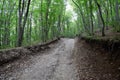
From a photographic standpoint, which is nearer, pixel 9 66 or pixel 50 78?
pixel 50 78

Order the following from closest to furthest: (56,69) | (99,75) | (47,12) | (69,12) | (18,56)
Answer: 1. (99,75)
2. (56,69)
3. (18,56)
4. (47,12)
5. (69,12)

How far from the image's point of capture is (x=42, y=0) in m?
23.2

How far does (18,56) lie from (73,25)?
217 feet

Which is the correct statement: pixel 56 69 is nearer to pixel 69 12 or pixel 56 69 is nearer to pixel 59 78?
pixel 59 78

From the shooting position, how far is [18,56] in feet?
34.8

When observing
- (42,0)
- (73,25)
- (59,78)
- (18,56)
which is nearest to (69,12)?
(73,25)

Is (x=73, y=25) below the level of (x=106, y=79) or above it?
above

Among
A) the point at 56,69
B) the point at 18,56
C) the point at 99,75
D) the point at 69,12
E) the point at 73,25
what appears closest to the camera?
the point at 99,75

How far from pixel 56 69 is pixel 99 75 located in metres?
2.67

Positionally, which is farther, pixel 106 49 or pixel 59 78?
pixel 106 49

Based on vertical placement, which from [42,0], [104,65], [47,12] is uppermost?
[42,0]

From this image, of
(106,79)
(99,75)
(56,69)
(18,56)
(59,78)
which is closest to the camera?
(106,79)

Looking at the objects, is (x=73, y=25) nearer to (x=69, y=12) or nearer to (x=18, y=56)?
(x=69, y=12)

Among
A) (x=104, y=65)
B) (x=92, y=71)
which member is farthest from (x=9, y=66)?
(x=104, y=65)
